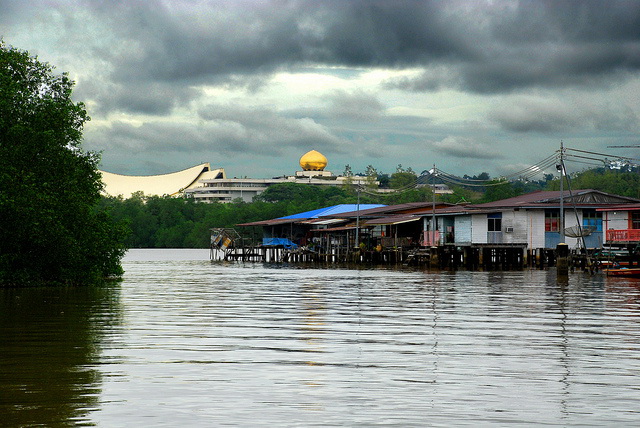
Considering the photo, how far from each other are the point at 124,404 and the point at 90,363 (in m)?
3.11

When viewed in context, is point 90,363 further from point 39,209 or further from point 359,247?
point 359,247

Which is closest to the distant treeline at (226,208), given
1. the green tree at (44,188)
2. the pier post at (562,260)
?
the pier post at (562,260)

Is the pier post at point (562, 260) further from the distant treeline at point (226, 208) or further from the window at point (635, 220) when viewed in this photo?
the distant treeline at point (226, 208)

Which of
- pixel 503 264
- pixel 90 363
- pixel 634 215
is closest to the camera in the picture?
pixel 90 363

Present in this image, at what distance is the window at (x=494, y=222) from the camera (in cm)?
6153

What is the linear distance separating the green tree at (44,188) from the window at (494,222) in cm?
3423

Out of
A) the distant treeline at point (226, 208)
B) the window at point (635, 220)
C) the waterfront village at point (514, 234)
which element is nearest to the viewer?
the waterfront village at point (514, 234)

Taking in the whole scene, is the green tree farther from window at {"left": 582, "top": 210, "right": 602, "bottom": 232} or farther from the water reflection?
window at {"left": 582, "top": 210, "right": 602, "bottom": 232}

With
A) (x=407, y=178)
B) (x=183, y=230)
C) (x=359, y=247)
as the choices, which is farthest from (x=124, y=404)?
(x=407, y=178)

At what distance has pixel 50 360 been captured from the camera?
11773 millimetres

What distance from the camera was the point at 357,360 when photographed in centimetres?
1207

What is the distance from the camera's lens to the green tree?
2927 cm

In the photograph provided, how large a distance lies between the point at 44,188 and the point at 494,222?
1515 inches

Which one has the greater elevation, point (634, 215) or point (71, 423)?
point (634, 215)
